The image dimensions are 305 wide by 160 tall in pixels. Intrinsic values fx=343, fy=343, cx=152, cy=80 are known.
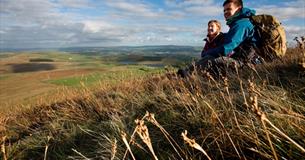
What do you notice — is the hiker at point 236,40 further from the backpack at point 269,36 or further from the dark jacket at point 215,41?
the dark jacket at point 215,41

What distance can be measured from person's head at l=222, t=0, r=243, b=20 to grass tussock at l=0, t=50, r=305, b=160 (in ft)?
3.96

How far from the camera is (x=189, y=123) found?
10.9 ft

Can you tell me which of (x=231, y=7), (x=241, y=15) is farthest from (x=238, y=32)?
(x=231, y=7)

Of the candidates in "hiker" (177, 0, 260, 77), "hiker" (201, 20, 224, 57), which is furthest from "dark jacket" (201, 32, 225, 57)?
"hiker" (177, 0, 260, 77)

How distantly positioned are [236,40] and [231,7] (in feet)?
2.15

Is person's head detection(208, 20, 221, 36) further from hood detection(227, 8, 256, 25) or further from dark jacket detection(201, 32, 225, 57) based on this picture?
hood detection(227, 8, 256, 25)

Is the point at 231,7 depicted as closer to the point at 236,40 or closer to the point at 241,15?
the point at 241,15

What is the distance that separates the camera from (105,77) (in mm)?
8883

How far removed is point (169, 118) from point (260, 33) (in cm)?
330

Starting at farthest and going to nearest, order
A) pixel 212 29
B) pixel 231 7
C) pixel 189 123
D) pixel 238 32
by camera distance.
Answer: pixel 212 29, pixel 231 7, pixel 238 32, pixel 189 123

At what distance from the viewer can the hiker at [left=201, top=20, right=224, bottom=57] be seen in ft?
22.7

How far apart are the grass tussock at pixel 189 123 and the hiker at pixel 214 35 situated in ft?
4.73

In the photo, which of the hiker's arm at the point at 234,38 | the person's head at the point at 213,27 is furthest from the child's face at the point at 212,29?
the hiker's arm at the point at 234,38

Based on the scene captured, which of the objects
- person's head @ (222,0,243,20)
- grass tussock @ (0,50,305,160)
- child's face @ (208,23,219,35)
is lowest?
grass tussock @ (0,50,305,160)
